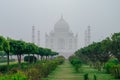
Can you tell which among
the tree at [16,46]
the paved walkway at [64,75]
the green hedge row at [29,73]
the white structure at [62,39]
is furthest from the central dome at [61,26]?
the green hedge row at [29,73]

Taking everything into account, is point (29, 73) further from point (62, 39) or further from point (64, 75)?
point (62, 39)

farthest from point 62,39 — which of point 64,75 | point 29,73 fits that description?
point 29,73

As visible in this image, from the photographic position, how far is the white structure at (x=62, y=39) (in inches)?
5620

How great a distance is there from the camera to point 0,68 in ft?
90.8

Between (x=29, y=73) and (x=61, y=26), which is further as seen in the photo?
(x=61, y=26)

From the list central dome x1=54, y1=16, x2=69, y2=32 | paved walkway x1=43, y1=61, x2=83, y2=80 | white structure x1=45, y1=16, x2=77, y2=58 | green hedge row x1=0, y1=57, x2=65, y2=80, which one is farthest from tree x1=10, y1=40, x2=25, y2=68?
central dome x1=54, y1=16, x2=69, y2=32

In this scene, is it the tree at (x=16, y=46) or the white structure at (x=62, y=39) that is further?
the white structure at (x=62, y=39)

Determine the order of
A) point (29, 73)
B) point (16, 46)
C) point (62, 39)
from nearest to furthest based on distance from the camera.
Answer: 1. point (29, 73)
2. point (16, 46)
3. point (62, 39)

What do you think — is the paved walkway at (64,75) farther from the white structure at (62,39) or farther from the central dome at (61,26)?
the central dome at (61,26)

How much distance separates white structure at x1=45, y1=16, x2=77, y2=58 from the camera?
468 ft

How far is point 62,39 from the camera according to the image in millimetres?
148625

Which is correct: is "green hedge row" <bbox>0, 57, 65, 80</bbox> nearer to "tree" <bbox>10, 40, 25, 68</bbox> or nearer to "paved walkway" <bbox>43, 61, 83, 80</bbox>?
"paved walkway" <bbox>43, 61, 83, 80</bbox>

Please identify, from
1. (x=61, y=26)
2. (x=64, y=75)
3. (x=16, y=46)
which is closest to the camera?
(x=16, y=46)

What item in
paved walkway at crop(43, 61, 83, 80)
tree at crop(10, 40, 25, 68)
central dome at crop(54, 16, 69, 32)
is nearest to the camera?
paved walkway at crop(43, 61, 83, 80)
